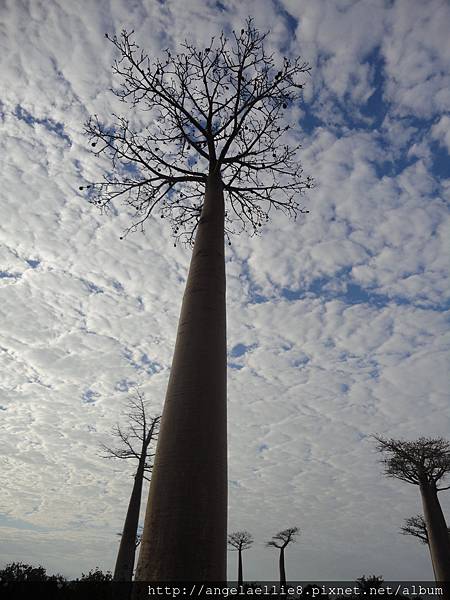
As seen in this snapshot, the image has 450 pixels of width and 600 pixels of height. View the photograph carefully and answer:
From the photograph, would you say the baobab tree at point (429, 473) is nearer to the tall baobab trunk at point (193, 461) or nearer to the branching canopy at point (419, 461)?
the branching canopy at point (419, 461)

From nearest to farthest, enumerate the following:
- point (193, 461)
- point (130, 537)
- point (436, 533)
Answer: point (193, 461), point (436, 533), point (130, 537)

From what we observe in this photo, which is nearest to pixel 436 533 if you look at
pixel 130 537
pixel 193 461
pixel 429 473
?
pixel 429 473

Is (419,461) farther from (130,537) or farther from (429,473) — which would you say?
(130,537)

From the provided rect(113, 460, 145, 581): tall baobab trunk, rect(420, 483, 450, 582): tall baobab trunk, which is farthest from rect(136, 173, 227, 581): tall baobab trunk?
rect(420, 483, 450, 582): tall baobab trunk

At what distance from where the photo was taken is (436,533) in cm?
1262

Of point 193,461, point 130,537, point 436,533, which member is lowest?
point 193,461

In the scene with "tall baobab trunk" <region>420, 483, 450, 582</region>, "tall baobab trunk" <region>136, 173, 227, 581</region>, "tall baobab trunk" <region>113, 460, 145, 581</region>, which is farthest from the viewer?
"tall baobab trunk" <region>113, 460, 145, 581</region>

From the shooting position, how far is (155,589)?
2129 millimetres

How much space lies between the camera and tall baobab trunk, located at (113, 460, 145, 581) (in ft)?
40.4

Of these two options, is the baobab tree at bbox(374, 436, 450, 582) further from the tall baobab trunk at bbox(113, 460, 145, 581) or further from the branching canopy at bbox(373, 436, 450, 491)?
the tall baobab trunk at bbox(113, 460, 145, 581)

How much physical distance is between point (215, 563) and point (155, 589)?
35 centimetres

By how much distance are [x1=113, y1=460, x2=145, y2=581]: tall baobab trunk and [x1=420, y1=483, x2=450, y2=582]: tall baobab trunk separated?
9.51 metres

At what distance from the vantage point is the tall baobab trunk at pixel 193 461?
2.22 meters

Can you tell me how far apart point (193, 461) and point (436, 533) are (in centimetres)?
1388
